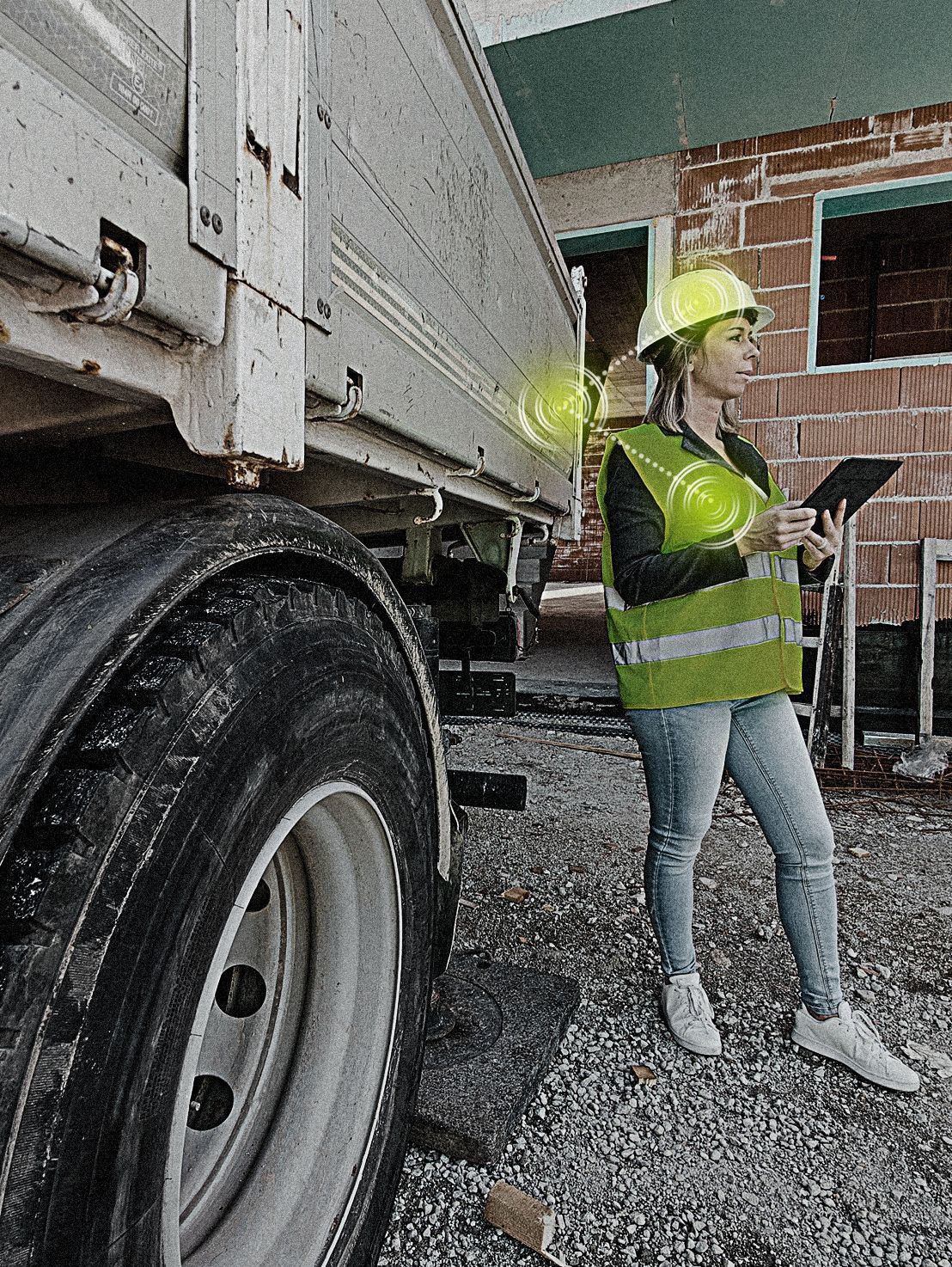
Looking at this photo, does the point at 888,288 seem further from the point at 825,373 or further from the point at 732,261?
the point at 825,373

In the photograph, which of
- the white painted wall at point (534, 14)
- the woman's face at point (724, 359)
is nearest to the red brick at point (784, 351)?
the white painted wall at point (534, 14)

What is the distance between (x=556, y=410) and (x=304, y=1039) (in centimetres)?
295

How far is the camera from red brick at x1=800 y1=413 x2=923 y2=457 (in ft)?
17.9

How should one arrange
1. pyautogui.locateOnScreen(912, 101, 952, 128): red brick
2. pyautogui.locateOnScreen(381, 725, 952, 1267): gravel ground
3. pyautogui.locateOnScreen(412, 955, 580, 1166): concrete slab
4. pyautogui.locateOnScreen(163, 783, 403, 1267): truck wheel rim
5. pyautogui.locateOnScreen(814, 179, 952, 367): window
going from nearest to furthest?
pyautogui.locateOnScreen(163, 783, 403, 1267): truck wheel rim < pyautogui.locateOnScreen(381, 725, 952, 1267): gravel ground < pyautogui.locateOnScreen(412, 955, 580, 1166): concrete slab < pyautogui.locateOnScreen(912, 101, 952, 128): red brick < pyautogui.locateOnScreen(814, 179, 952, 367): window

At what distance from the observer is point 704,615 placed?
199cm

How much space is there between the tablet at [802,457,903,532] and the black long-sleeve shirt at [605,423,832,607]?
23 cm

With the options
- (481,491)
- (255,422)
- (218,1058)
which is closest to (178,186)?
(255,422)

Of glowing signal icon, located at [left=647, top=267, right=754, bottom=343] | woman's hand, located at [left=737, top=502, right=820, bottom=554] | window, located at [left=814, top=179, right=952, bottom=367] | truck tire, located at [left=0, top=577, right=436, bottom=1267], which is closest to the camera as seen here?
truck tire, located at [left=0, top=577, right=436, bottom=1267]

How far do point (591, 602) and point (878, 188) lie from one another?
7426 mm

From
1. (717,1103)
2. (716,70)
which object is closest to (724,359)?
(717,1103)

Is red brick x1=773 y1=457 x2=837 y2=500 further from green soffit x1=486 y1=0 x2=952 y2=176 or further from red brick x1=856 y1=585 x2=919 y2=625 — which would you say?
green soffit x1=486 y1=0 x2=952 y2=176

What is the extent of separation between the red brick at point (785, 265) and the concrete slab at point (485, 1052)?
537 cm

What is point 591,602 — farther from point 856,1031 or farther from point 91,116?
point 91,116

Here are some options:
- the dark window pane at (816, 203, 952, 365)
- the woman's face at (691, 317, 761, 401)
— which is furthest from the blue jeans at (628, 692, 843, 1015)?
the dark window pane at (816, 203, 952, 365)
